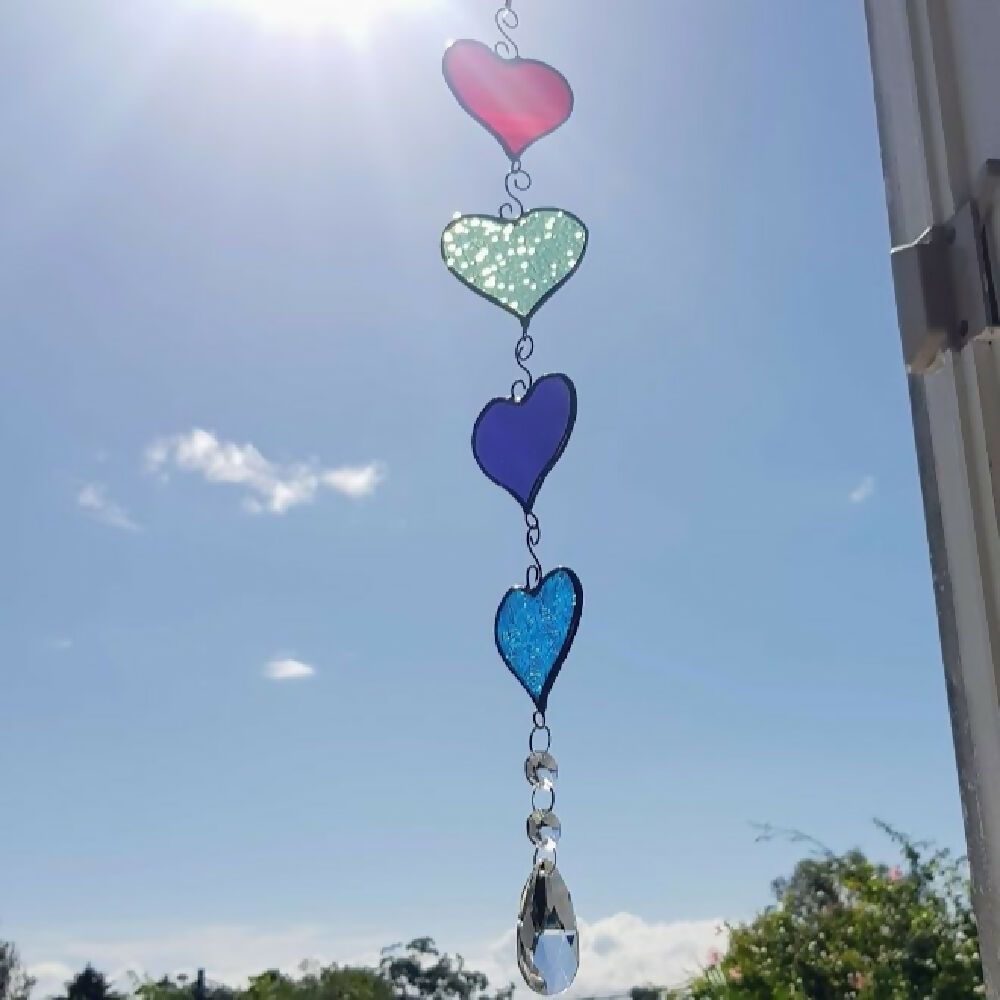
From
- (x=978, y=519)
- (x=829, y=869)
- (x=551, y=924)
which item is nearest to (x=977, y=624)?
(x=978, y=519)

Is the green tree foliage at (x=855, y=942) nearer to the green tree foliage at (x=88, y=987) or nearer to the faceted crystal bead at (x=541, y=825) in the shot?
the faceted crystal bead at (x=541, y=825)

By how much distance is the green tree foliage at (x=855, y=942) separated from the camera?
1791 millimetres

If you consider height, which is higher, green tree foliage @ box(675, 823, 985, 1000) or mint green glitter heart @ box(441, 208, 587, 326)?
mint green glitter heart @ box(441, 208, 587, 326)

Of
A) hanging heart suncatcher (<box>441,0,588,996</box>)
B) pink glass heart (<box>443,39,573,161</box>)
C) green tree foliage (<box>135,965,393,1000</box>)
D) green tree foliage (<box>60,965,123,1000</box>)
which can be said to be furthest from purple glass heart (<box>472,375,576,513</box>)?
green tree foliage (<box>60,965,123,1000</box>)

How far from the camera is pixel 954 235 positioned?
0.51m

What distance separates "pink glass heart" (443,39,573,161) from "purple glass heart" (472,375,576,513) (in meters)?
0.20

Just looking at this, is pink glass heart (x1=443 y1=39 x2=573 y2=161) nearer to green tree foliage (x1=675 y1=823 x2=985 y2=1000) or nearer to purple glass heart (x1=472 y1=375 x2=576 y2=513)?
purple glass heart (x1=472 y1=375 x2=576 y2=513)

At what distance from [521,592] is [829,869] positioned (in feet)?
5.05

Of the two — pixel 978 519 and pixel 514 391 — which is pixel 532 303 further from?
pixel 978 519

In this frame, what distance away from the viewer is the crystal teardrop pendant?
64 centimetres

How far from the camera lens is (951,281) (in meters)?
0.51

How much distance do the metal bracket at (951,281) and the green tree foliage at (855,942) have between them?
1.45 m

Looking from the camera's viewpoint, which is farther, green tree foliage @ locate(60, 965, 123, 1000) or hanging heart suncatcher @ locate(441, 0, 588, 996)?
green tree foliage @ locate(60, 965, 123, 1000)

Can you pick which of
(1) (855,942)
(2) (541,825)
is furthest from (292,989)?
(2) (541,825)
